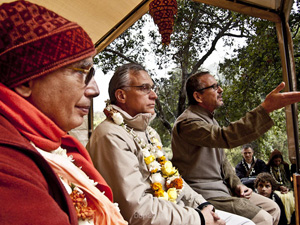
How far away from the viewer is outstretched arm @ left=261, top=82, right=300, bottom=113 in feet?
7.84

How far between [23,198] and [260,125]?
214 cm

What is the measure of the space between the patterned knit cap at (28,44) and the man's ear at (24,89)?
2 centimetres

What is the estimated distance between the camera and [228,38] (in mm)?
12594

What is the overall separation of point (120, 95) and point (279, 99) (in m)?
1.35

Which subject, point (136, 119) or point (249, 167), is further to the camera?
point (249, 167)

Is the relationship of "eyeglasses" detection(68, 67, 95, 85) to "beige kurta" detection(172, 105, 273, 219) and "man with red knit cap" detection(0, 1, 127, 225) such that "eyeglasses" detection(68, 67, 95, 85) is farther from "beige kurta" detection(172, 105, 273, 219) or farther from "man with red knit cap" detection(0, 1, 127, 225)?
"beige kurta" detection(172, 105, 273, 219)

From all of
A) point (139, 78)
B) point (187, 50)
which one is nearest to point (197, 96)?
point (139, 78)

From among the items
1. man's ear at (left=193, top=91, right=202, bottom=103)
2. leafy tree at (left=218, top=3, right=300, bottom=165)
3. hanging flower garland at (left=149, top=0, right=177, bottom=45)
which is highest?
hanging flower garland at (left=149, top=0, right=177, bottom=45)

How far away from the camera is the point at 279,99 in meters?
2.41

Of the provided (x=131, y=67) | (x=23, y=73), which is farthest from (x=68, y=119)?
→ (x=131, y=67)

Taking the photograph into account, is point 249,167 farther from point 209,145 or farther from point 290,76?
point 209,145

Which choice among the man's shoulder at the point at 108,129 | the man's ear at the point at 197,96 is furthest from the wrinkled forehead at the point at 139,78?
the man's ear at the point at 197,96

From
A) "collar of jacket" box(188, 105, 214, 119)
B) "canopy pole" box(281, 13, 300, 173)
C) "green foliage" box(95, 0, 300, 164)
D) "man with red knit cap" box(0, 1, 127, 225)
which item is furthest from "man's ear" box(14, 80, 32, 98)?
"green foliage" box(95, 0, 300, 164)

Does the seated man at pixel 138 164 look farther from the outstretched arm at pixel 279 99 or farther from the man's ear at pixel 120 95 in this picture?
the outstretched arm at pixel 279 99
